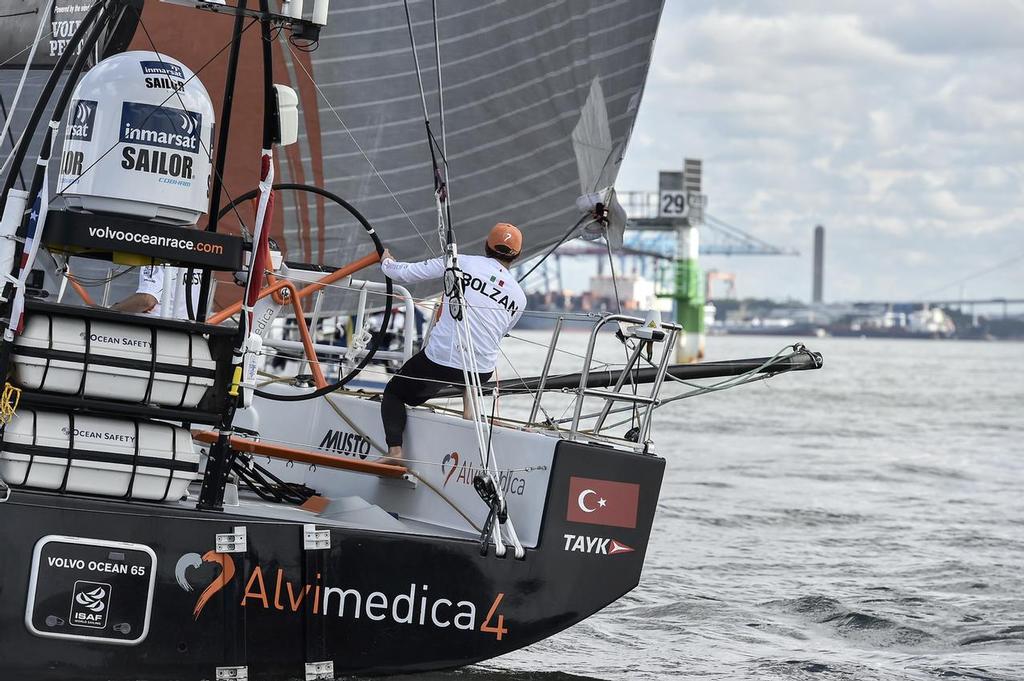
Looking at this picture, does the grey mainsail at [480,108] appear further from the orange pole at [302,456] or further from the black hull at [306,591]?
the black hull at [306,591]

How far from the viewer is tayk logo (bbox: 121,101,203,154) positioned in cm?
438

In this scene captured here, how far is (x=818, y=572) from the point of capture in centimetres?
786

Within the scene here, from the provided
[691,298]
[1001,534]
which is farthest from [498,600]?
[691,298]

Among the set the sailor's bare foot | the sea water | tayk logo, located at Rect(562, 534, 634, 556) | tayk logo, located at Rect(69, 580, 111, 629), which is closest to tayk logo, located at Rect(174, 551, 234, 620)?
tayk logo, located at Rect(69, 580, 111, 629)

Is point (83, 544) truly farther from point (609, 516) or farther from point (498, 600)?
point (609, 516)

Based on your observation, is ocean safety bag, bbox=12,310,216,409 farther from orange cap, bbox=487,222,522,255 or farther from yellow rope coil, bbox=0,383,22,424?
orange cap, bbox=487,222,522,255

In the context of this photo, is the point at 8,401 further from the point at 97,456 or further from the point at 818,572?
the point at 818,572

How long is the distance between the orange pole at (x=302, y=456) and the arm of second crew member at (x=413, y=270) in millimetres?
682

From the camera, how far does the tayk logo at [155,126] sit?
4379 mm

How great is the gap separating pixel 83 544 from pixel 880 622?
148 inches

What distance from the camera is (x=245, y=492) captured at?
6043mm

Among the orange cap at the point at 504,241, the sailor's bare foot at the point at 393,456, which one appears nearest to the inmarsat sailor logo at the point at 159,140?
the orange cap at the point at 504,241

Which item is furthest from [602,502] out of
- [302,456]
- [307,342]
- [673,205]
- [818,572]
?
[673,205]

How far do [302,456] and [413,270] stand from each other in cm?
76
